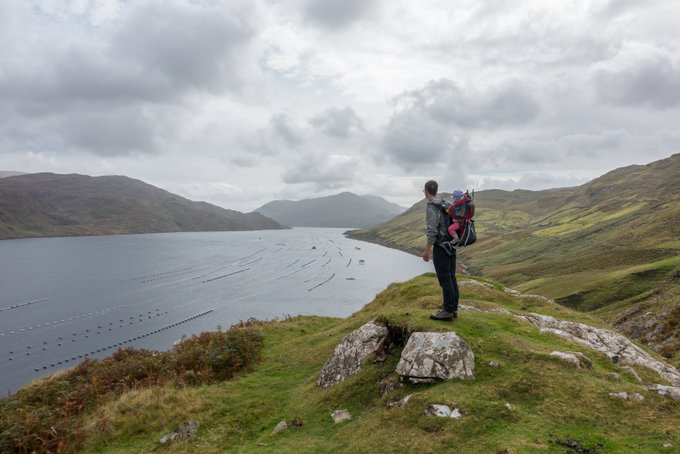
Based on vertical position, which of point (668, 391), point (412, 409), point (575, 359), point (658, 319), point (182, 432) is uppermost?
point (575, 359)

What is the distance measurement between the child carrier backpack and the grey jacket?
0.37m

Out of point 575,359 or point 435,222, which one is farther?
point 435,222

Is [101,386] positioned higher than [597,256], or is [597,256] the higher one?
[101,386]

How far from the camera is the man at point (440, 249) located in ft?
45.1

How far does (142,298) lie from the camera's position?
92.2 meters

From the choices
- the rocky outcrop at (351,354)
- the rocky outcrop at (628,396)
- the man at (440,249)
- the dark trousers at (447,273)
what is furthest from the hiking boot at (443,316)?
the rocky outcrop at (628,396)

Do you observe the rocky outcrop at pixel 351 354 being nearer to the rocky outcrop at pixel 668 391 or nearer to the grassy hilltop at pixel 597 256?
the rocky outcrop at pixel 668 391

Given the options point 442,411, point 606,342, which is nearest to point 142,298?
point 606,342

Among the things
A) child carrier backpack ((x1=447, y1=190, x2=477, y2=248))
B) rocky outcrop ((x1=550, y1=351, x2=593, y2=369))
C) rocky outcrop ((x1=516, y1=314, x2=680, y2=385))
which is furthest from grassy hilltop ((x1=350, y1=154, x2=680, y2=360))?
child carrier backpack ((x1=447, y1=190, x2=477, y2=248))

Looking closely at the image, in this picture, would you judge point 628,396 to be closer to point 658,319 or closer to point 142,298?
point 658,319

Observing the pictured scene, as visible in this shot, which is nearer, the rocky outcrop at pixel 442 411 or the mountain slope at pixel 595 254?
the rocky outcrop at pixel 442 411

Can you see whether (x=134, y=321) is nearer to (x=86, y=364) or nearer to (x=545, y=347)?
(x=86, y=364)

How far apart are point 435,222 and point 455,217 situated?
728mm

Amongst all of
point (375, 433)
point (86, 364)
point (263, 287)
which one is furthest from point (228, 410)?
point (263, 287)
